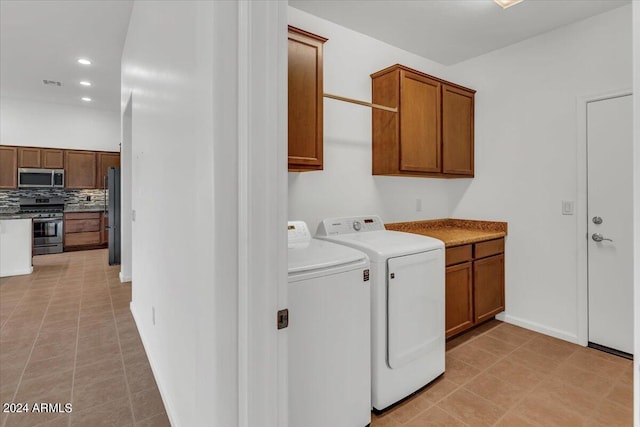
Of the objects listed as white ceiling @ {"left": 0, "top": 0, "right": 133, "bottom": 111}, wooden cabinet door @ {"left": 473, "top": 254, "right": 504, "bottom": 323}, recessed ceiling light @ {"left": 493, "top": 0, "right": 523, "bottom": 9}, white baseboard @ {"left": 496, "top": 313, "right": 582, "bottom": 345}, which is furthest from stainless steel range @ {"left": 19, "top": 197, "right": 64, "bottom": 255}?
recessed ceiling light @ {"left": 493, "top": 0, "right": 523, "bottom": 9}

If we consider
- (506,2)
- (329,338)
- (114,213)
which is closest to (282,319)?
(329,338)

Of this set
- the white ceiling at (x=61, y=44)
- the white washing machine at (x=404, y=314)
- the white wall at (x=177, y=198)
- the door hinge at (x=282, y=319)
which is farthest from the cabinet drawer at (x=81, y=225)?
the door hinge at (x=282, y=319)

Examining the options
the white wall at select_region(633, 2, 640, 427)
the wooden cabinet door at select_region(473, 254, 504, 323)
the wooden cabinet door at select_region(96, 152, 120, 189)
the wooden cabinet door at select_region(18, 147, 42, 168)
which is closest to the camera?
the white wall at select_region(633, 2, 640, 427)

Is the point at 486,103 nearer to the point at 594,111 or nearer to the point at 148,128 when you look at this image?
the point at 594,111

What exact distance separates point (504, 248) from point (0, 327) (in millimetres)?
4722

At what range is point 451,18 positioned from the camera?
8.76 feet

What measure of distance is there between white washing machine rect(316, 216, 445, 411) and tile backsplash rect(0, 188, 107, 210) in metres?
6.89

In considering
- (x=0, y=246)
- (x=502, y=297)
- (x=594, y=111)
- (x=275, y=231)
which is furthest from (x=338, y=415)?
(x=0, y=246)

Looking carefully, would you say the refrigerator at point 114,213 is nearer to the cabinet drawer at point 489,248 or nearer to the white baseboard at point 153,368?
the white baseboard at point 153,368

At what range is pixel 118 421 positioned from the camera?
1.79 meters

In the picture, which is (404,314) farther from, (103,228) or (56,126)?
(56,126)

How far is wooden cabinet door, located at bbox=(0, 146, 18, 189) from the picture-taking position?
6055 millimetres

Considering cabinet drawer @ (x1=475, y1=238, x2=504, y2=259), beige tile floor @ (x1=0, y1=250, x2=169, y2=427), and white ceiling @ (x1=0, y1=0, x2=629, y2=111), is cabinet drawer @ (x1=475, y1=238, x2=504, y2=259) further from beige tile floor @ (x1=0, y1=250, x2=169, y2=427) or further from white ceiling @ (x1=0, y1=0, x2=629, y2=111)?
beige tile floor @ (x1=0, y1=250, x2=169, y2=427)

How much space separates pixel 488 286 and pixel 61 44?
5137mm
